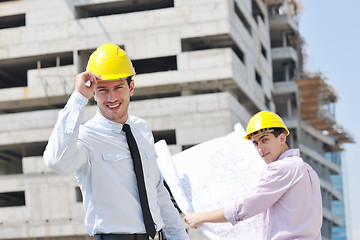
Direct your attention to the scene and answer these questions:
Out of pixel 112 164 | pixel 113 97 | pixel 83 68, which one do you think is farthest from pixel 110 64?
pixel 83 68

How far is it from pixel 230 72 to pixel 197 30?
9.10ft

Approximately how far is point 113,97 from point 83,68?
101ft

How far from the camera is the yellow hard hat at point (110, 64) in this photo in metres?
3.83

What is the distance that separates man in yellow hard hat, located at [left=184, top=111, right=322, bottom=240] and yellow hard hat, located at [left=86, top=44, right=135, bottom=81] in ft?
4.30

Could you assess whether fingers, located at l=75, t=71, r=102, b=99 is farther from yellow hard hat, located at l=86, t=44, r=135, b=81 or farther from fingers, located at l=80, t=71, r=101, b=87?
yellow hard hat, located at l=86, t=44, r=135, b=81

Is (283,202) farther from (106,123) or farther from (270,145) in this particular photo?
(106,123)

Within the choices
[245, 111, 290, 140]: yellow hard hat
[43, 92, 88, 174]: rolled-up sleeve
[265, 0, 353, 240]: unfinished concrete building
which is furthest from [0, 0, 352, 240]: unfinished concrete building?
[43, 92, 88, 174]: rolled-up sleeve

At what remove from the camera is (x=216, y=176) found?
5.32 meters

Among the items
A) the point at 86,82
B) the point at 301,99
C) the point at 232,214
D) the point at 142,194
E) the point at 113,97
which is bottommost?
the point at 301,99

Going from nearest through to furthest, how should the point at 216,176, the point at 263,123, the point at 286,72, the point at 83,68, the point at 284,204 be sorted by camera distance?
the point at 284,204
the point at 263,123
the point at 216,176
the point at 83,68
the point at 286,72

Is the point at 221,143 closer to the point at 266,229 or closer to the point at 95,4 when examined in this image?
the point at 266,229

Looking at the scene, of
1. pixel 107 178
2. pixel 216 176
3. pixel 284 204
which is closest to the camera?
pixel 107 178

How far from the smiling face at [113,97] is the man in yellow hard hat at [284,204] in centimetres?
122

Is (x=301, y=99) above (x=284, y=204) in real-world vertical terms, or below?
below
